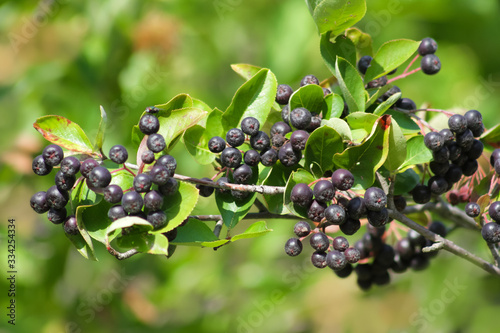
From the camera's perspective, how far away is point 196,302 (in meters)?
3.52

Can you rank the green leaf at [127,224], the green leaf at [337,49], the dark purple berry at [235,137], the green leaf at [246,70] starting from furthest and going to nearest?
the green leaf at [246,70] < the green leaf at [337,49] < the dark purple berry at [235,137] < the green leaf at [127,224]

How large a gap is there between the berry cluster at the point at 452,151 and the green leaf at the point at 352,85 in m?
0.19

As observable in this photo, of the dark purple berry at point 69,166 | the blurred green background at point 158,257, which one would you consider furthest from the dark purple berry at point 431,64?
the blurred green background at point 158,257

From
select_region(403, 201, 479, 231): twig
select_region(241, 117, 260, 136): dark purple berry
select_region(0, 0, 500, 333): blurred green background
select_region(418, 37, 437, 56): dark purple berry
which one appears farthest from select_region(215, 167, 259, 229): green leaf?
select_region(0, 0, 500, 333): blurred green background

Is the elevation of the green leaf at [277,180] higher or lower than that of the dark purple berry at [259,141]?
lower

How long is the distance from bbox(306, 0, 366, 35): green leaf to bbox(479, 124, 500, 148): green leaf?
472mm

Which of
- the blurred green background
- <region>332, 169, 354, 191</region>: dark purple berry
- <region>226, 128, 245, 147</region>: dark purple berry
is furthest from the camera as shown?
the blurred green background

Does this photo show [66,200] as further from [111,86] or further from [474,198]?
[111,86]

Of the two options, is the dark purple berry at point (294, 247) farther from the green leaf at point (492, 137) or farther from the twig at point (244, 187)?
the green leaf at point (492, 137)

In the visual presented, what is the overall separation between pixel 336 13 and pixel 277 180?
1.49 feet

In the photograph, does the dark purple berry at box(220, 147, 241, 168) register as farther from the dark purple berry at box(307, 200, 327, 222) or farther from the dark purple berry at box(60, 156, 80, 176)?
the dark purple berry at box(60, 156, 80, 176)

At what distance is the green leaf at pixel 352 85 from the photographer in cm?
141

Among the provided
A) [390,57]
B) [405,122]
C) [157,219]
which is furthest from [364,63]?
[157,219]

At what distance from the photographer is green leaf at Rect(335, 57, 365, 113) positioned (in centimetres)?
141
